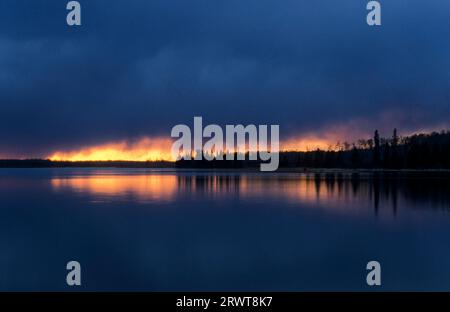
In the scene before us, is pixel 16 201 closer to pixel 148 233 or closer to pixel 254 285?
pixel 148 233

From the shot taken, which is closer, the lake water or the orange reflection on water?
the lake water

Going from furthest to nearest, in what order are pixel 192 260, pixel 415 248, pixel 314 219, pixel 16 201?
pixel 16 201 → pixel 314 219 → pixel 415 248 → pixel 192 260

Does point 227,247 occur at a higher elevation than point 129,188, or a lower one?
lower

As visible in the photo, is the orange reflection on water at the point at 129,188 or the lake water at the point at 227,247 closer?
the lake water at the point at 227,247

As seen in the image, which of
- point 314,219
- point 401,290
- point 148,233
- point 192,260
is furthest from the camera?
point 314,219

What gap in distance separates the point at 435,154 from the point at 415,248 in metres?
135

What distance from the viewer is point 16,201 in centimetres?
3684

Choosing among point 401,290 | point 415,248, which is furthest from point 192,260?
point 415,248

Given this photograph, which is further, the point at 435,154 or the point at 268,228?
the point at 435,154

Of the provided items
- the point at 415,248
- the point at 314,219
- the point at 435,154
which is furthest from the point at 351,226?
the point at 435,154

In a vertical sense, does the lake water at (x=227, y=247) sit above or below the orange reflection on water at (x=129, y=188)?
below

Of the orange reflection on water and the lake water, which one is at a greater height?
the orange reflection on water

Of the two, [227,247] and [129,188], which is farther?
[129,188]
